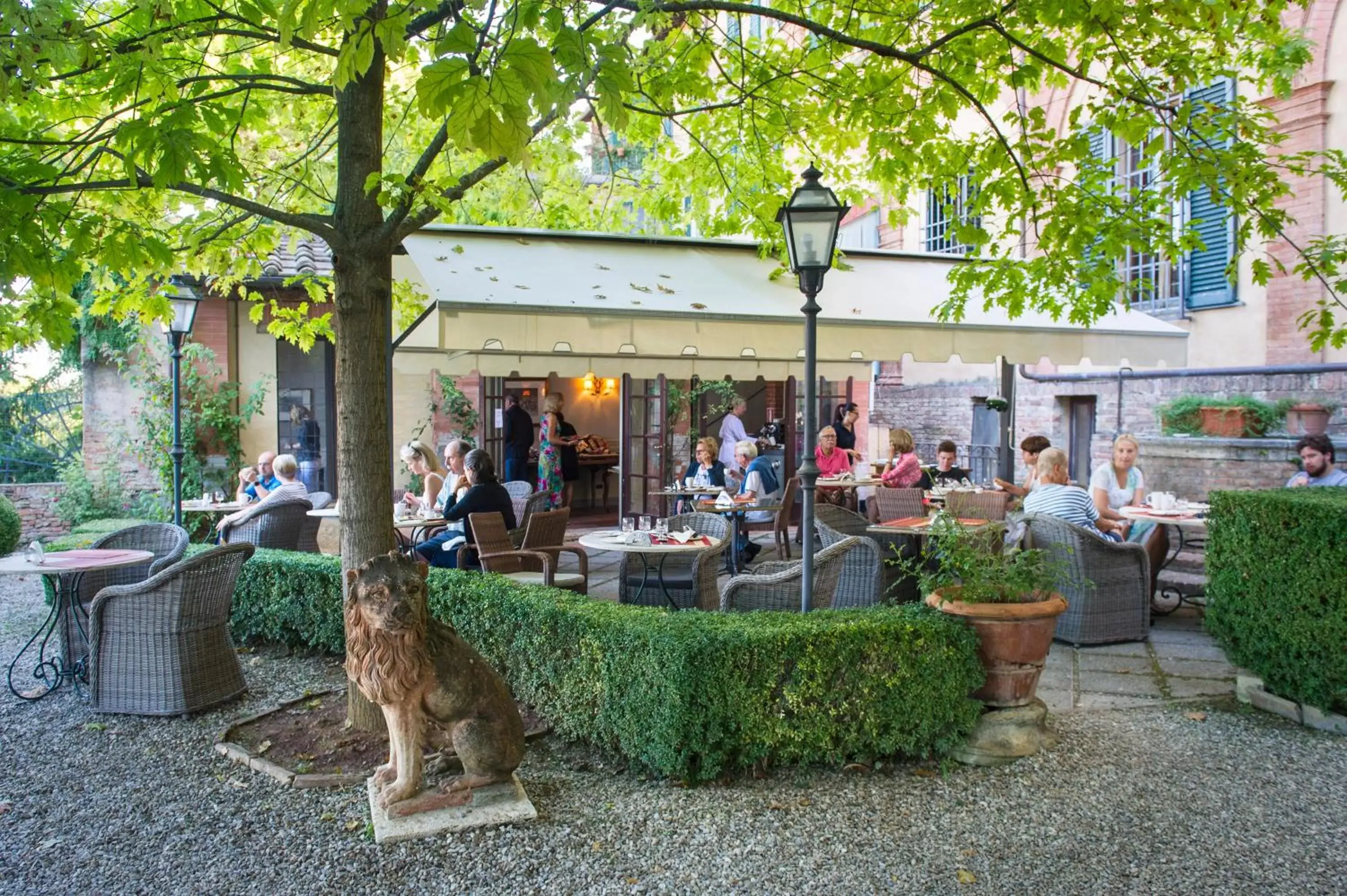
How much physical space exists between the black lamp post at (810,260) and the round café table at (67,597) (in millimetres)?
3955

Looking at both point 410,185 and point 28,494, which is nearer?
point 410,185

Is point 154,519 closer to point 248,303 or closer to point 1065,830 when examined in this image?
point 248,303

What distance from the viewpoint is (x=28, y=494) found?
36.2ft

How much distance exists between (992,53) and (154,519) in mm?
10185

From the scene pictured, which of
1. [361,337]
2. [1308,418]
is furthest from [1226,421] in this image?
[361,337]

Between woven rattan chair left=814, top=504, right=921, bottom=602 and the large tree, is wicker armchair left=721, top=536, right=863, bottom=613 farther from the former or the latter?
the large tree

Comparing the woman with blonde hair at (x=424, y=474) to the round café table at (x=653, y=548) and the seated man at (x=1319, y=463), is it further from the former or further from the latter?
the seated man at (x=1319, y=463)

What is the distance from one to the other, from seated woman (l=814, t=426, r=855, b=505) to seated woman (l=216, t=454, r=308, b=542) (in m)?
5.38

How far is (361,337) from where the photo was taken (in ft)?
13.8

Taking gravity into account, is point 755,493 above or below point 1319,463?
below

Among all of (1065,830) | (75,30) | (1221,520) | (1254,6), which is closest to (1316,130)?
(1254,6)

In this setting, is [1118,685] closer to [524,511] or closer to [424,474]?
[524,511]

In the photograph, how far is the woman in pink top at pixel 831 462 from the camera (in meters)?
9.99

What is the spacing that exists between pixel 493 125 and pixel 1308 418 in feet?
28.3
